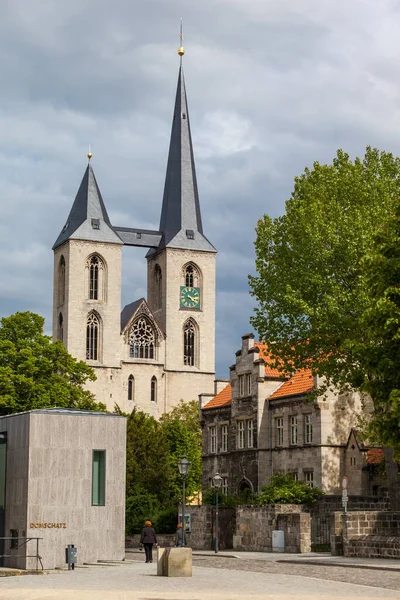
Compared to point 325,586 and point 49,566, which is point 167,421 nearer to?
point 49,566

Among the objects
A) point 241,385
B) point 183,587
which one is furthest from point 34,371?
point 183,587

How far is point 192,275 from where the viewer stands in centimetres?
13262

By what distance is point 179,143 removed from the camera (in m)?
133

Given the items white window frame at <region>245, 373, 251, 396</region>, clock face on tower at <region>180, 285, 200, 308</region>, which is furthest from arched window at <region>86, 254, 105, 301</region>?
white window frame at <region>245, 373, 251, 396</region>

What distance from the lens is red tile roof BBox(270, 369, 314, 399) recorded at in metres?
60.3

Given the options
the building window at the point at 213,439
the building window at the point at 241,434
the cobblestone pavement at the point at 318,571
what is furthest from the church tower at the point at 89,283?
the cobblestone pavement at the point at 318,571

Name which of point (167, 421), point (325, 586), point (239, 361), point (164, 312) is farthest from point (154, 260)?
point (325, 586)

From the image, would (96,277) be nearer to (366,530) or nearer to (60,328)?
(60,328)

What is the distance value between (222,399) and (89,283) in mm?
58268

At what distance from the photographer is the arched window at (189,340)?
130500mm

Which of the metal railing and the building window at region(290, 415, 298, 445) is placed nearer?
the metal railing

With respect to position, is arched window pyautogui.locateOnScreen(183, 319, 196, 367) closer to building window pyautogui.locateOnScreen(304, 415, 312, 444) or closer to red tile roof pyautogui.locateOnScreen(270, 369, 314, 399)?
red tile roof pyautogui.locateOnScreen(270, 369, 314, 399)

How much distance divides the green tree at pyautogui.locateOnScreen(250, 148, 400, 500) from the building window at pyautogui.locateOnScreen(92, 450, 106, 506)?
1047 centimetres

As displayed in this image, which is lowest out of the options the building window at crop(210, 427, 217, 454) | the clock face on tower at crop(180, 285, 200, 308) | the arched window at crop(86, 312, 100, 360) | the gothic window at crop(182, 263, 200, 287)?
the building window at crop(210, 427, 217, 454)
